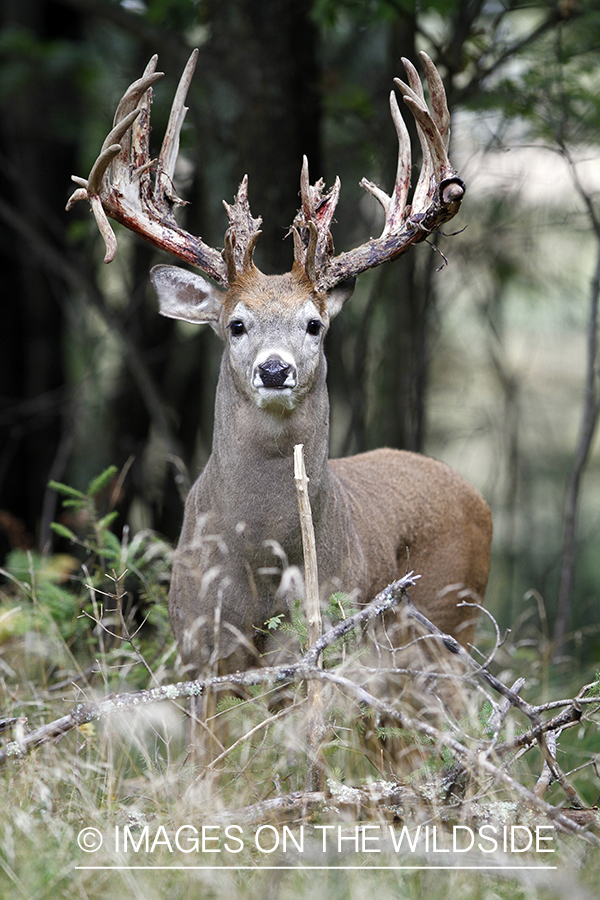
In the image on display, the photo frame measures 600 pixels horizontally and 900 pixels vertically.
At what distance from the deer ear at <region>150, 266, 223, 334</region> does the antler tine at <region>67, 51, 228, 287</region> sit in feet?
0.38

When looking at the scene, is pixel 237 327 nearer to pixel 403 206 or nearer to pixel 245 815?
pixel 403 206

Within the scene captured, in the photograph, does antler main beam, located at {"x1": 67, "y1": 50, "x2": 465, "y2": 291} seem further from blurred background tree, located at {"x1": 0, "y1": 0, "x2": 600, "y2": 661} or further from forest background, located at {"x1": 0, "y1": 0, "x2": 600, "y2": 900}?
blurred background tree, located at {"x1": 0, "y1": 0, "x2": 600, "y2": 661}

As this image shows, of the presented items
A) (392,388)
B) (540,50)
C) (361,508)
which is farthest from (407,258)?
(361,508)

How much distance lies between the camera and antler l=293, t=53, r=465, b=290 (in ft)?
14.4

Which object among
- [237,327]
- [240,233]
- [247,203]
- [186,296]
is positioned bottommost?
[237,327]

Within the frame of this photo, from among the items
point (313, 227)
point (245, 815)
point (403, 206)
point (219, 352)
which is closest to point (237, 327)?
point (313, 227)

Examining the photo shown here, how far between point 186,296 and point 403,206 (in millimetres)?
1105

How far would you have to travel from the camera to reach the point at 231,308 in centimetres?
459

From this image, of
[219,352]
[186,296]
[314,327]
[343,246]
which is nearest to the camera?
[314,327]

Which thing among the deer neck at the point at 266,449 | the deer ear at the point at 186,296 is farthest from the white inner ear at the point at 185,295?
the deer neck at the point at 266,449

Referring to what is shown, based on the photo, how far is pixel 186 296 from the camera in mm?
4848

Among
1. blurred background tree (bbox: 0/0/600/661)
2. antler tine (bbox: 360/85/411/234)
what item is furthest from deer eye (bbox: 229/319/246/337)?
blurred background tree (bbox: 0/0/600/661)

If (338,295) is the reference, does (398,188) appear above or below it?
above

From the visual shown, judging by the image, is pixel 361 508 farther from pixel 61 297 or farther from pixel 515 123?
pixel 61 297
